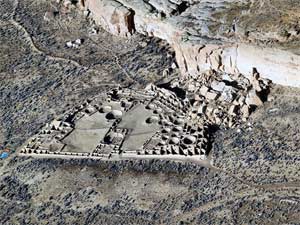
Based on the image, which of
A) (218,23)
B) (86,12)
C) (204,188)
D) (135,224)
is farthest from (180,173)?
(86,12)

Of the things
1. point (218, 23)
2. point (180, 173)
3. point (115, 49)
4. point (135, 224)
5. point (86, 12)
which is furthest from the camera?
point (86, 12)

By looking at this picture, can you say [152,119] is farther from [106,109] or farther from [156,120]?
[106,109]

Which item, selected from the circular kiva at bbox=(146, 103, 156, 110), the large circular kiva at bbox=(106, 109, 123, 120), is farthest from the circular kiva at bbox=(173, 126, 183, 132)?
the large circular kiva at bbox=(106, 109, 123, 120)

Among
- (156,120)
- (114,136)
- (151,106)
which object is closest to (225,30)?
(151,106)

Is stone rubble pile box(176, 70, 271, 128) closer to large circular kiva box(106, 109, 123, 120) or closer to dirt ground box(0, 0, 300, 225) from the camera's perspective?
dirt ground box(0, 0, 300, 225)

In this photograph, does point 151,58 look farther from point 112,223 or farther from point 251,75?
point 112,223
